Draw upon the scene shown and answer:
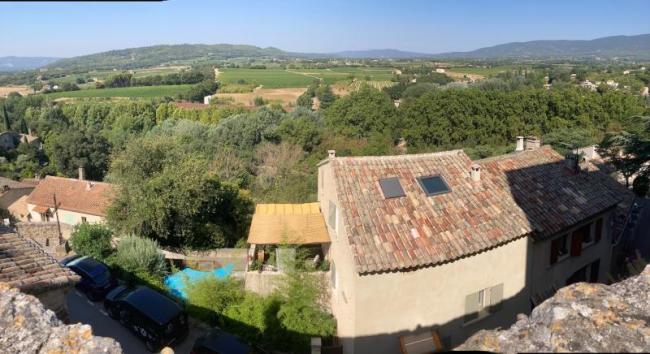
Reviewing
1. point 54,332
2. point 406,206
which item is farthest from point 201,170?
point 54,332

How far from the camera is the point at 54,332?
12.7ft

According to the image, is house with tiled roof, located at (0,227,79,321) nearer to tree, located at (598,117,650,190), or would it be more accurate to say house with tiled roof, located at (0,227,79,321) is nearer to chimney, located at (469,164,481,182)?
chimney, located at (469,164,481,182)

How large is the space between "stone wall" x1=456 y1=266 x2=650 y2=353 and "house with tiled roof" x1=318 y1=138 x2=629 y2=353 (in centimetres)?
922

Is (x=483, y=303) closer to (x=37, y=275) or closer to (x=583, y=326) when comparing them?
(x=37, y=275)

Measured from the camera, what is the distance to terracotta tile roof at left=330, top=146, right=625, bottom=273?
43.5 ft

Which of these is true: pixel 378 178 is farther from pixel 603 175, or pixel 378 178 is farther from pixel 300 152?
pixel 300 152

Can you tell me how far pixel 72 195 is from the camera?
126 feet

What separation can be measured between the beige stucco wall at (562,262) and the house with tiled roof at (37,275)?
13625mm

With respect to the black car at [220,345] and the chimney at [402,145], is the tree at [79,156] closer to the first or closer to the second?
the chimney at [402,145]

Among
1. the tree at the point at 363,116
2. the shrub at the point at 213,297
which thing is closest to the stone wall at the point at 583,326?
the shrub at the point at 213,297

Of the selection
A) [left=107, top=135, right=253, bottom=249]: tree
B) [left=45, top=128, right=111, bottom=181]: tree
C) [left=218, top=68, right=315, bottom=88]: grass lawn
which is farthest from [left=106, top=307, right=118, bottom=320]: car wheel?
[left=218, top=68, right=315, bottom=88]: grass lawn

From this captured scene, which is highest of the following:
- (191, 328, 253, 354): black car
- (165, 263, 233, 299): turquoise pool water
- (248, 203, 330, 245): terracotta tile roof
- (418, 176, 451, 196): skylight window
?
(418, 176, 451, 196): skylight window

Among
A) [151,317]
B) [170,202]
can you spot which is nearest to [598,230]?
[151,317]

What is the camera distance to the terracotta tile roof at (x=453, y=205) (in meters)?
13.2
